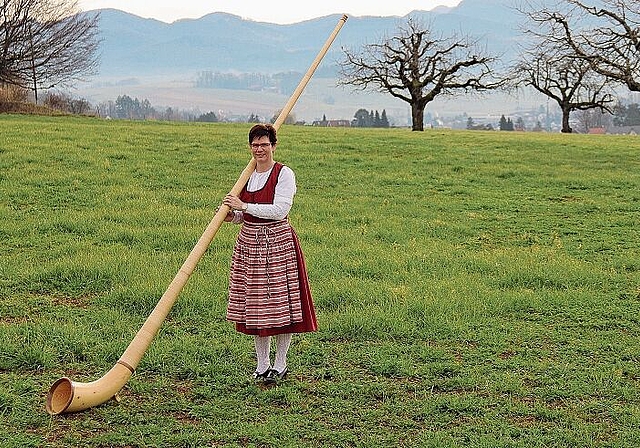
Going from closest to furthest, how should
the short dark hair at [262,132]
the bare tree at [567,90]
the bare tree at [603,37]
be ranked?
1. the short dark hair at [262,132]
2. the bare tree at [603,37]
3. the bare tree at [567,90]

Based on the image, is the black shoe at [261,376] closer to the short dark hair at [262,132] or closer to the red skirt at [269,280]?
the red skirt at [269,280]

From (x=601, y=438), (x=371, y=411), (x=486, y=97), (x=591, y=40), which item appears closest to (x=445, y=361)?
(x=371, y=411)

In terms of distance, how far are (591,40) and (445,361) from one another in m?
15.9

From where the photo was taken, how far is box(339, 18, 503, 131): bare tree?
4066 cm

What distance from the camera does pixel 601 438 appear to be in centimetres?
548

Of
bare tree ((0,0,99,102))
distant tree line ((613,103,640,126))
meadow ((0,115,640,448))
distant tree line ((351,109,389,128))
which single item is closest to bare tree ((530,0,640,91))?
meadow ((0,115,640,448))

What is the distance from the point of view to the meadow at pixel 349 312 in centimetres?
572

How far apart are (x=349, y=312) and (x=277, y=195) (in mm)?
2418

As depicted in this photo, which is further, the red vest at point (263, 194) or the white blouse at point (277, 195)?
the red vest at point (263, 194)

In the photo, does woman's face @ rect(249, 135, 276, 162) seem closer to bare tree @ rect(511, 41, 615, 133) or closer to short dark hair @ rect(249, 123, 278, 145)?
short dark hair @ rect(249, 123, 278, 145)

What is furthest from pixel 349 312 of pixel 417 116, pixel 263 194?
pixel 417 116

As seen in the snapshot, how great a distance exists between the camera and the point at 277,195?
6.10 metres

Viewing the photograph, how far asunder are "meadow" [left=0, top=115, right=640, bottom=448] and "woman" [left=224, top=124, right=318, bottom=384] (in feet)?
1.75

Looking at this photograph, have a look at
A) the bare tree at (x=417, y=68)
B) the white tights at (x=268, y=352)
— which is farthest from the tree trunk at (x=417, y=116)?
the white tights at (x=268, y=352)
